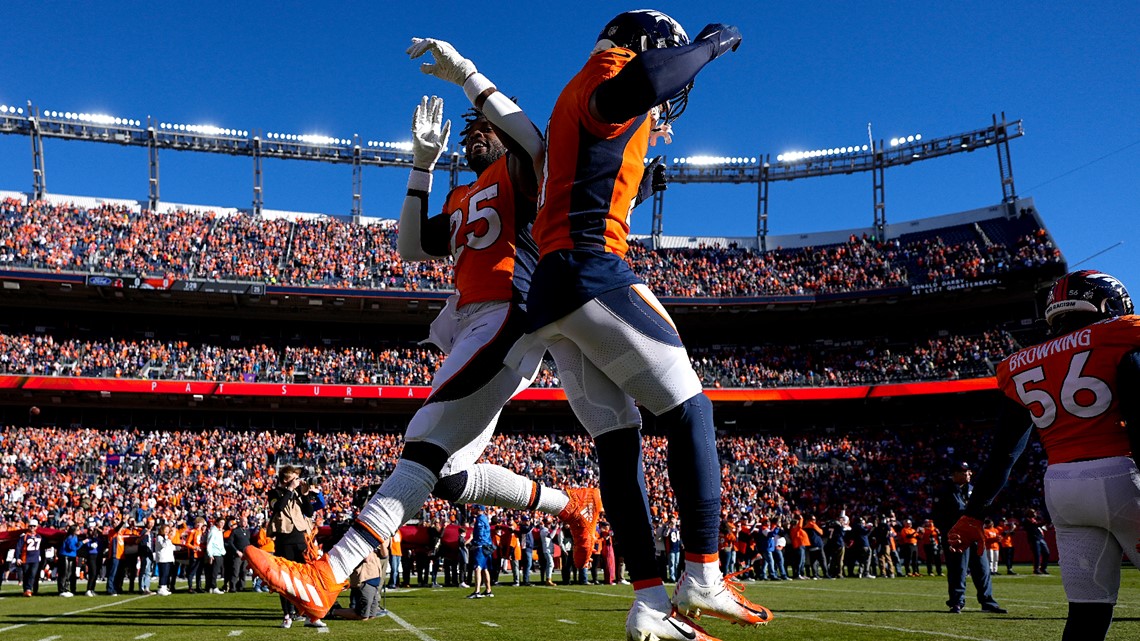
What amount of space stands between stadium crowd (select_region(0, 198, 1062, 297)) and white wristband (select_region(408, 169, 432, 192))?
3570 cm

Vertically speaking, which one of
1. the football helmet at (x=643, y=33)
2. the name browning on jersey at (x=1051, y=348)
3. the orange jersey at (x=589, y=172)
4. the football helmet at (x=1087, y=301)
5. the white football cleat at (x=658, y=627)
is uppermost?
the football helmet at (x=643, y=33)

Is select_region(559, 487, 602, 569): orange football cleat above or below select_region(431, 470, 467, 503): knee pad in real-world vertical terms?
below

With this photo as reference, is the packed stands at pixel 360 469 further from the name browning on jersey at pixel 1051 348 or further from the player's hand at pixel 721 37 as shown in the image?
the player's hand at pixel 721 37

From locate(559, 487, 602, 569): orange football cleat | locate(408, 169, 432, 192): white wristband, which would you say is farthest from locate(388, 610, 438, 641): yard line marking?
locate(408, 169, 432, 192): white wristband

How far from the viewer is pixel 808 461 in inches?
1475

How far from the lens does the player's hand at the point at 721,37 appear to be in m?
3.26

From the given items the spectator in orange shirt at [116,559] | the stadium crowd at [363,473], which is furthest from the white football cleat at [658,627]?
the stadium crowd at [363,473]

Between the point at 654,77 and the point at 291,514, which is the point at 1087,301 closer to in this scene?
the point at 654,77

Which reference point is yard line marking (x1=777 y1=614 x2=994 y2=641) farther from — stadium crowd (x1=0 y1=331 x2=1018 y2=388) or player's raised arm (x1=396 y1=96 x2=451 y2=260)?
stadium crowd (x1=0 y1=331 x2=1018 y2=388)

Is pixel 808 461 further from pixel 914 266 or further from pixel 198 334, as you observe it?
pixel 198 334

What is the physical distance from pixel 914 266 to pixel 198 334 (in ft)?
115

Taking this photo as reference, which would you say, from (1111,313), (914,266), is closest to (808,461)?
(914,266)

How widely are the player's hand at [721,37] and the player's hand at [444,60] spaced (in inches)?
51.7

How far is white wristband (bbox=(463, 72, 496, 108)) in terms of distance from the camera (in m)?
4.08
